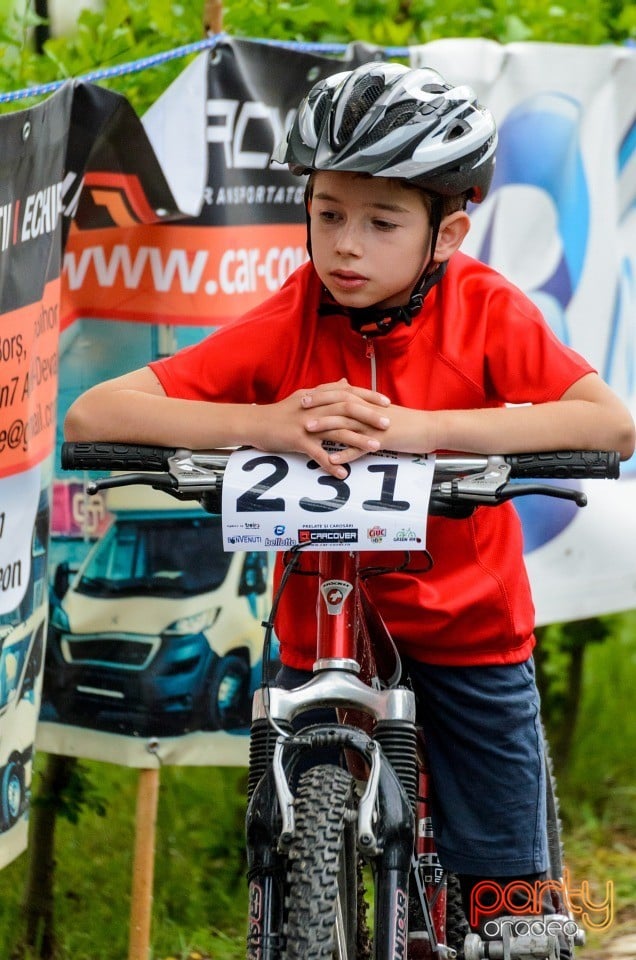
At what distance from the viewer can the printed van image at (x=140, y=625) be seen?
430 centimetres

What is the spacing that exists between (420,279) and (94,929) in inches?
98.2

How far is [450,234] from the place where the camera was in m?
3.10

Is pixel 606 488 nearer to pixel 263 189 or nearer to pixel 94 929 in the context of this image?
pixel 263 189

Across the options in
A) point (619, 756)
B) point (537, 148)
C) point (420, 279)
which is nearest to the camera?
point (420, 279)

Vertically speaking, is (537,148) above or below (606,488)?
above

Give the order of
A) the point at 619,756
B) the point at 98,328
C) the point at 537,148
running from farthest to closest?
the point at 619,756 → the point at 537,148 → the point at 98,328

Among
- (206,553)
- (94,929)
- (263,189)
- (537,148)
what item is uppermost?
(537,148)

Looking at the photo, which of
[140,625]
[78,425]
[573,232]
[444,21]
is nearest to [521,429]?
[78,425]

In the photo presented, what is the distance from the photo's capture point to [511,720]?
319 cm

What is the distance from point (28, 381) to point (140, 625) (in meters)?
0.91

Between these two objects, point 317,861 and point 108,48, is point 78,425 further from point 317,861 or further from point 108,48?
point 108,48

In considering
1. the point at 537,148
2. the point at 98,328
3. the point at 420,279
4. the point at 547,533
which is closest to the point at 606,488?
the point at 547,533

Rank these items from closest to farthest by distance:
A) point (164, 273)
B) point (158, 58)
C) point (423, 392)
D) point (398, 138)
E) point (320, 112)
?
point (398, 138), point (320, 112), point (423, 392), point (158, 58), point (164, 273)

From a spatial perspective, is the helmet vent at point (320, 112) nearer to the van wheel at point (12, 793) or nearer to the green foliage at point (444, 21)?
the van wheel at point (12, 793)
